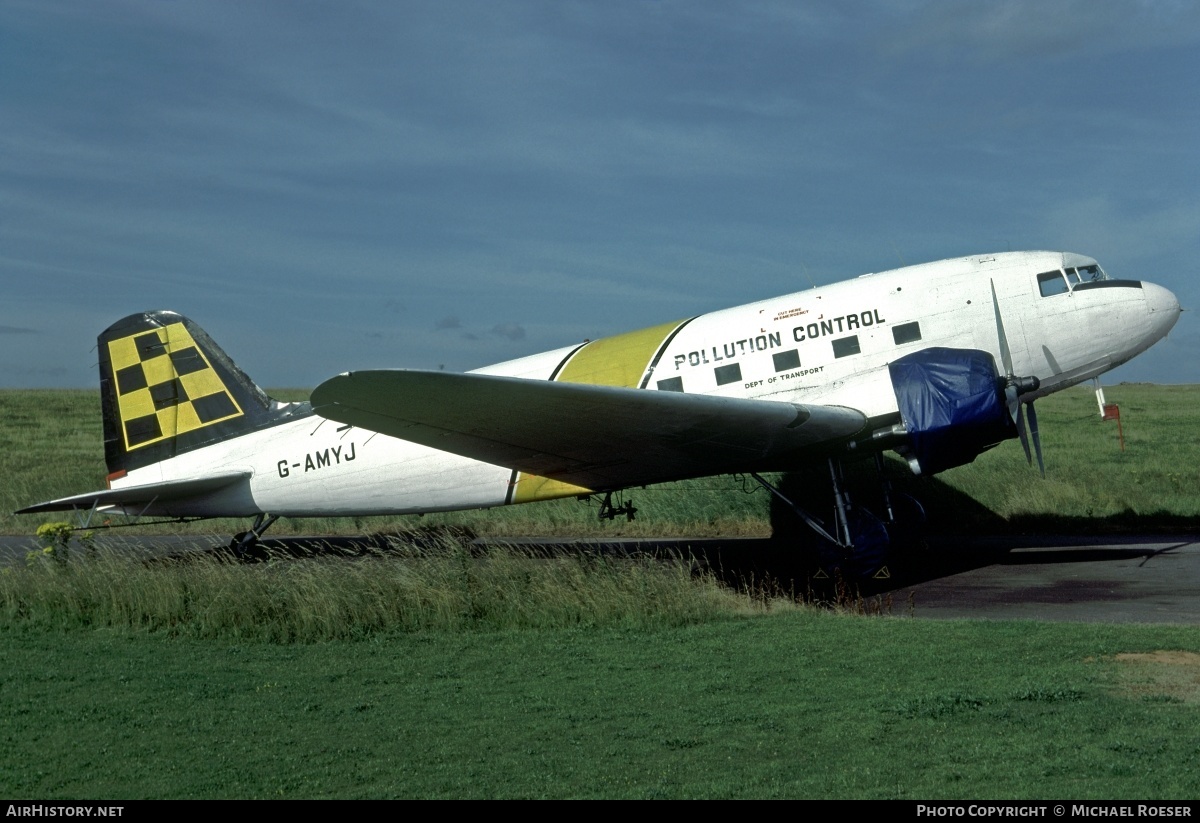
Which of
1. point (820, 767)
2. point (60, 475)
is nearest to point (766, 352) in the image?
point (820, 767)

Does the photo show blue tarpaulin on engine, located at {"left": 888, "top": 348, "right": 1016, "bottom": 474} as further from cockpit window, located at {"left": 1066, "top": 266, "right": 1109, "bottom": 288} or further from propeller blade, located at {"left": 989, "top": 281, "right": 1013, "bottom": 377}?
cockpit window, located at {"left": 1066, "top": 266, "right": 1109, "bottom": 288}

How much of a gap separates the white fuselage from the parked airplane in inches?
1.2

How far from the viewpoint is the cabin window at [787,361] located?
1594 centimetres

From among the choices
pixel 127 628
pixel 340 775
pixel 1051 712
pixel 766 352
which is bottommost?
pixel 1051 712

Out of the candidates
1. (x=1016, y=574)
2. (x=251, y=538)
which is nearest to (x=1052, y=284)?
(x=1016, y=574)

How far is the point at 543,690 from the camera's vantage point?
30.4 ft

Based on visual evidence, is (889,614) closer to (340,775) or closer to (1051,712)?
(1051,712)

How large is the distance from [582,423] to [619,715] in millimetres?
5204

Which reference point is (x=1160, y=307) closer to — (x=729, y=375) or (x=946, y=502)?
(x=729, y=375)

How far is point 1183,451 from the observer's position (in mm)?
34406

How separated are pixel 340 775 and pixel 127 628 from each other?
6.95 m

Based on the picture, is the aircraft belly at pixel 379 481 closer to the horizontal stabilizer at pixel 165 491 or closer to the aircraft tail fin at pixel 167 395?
the horizontal stabilizer at pixel 165 491

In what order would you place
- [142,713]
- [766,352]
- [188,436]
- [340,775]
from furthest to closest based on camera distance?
[188,436]
[766,352]
[142,713]
[340,775]
